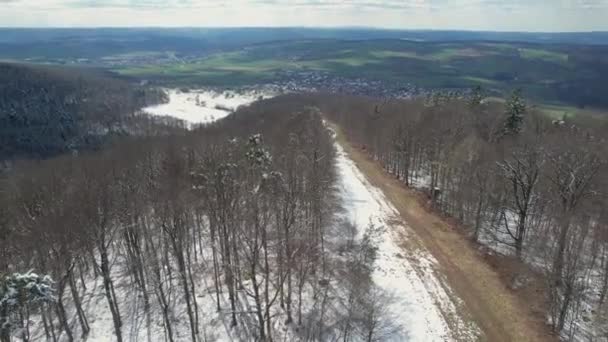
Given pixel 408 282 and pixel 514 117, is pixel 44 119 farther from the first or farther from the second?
pixel 408 282

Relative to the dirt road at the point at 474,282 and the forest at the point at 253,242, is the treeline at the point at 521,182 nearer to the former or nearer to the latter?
the forest at the point at 253,242

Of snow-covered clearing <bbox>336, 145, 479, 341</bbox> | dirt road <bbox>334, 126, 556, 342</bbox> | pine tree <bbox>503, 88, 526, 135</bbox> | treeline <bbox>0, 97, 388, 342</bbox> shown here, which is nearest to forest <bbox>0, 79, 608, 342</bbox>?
treeline <bbox>0, 97, 388, 342</bbox>

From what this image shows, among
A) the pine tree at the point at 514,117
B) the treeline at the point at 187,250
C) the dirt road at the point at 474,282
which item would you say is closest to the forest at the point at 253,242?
the treeline at the point at 187,250

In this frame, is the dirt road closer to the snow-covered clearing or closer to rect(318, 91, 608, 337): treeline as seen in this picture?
the snow-covered clearing

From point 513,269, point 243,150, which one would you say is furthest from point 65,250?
point 513,269

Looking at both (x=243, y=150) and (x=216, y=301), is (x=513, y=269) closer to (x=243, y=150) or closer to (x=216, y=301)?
(x=216, y=301)
